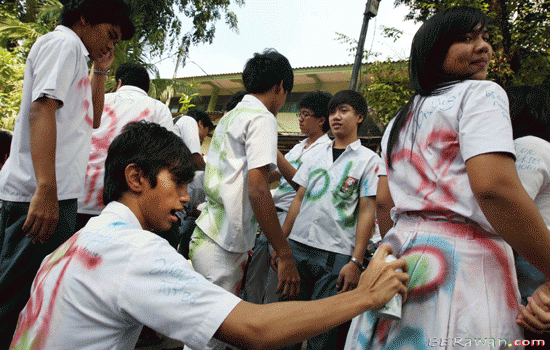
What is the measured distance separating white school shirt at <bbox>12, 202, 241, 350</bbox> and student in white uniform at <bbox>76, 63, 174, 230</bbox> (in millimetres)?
1299

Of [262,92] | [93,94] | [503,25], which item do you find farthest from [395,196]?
[503,25]

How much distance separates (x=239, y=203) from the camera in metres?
2.40

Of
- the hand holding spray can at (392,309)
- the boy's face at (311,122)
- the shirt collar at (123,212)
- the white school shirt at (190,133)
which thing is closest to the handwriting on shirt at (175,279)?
the shirt collar at (123,212)

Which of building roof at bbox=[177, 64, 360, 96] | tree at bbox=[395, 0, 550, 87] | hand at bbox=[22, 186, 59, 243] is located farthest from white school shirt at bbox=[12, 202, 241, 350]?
building roof at bbox=[177, 64, 360, 96]

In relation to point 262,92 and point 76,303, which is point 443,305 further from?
point 262,92

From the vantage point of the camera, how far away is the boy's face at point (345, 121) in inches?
123

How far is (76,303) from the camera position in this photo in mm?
1124

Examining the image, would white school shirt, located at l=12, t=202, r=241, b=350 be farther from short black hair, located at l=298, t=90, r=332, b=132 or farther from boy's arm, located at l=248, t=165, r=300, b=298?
short black hair, located at l=298, t=90, r=332, b=132

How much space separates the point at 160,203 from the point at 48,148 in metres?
0.74

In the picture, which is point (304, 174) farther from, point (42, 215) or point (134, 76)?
point (42, 215)

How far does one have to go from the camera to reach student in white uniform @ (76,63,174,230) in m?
2.55

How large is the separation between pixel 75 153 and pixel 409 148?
160cm

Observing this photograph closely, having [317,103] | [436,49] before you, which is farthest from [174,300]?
[317,103]

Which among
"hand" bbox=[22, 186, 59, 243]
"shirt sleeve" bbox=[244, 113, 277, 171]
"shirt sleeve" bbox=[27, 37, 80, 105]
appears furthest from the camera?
"shirt sleeve" bbox=[244, 113, 277, 171]
